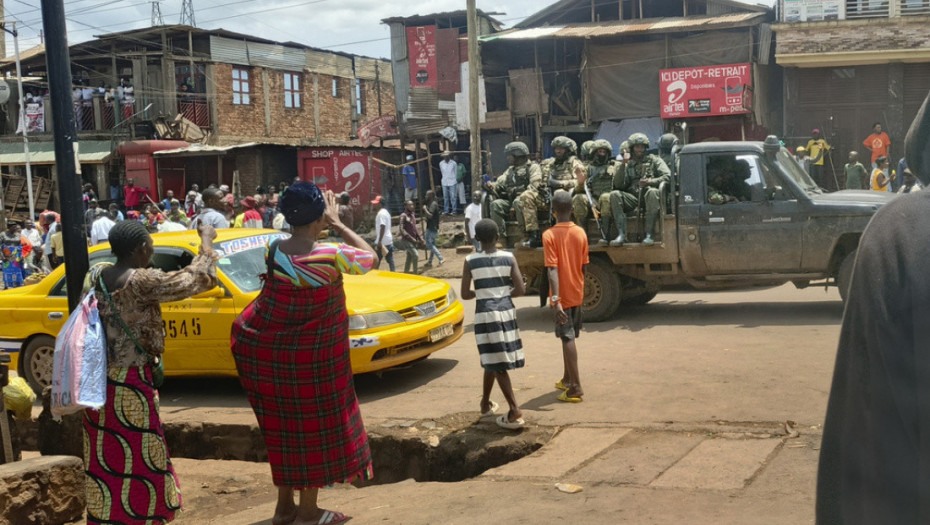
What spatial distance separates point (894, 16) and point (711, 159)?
15.1 metres

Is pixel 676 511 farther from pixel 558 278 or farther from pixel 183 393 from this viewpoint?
pixel 183 393

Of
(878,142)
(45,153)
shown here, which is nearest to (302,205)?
(878,142)

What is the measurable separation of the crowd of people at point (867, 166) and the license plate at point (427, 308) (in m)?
11.8

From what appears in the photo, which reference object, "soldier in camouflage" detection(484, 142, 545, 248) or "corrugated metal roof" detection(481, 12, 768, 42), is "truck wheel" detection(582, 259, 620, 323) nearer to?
"soldier in camouflage" detection(484, 142, 545, 248)

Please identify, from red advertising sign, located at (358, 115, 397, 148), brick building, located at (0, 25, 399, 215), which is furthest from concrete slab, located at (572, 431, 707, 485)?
red advertising sign, located at (358, 115, 397, 148)

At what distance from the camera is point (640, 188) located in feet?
35.0

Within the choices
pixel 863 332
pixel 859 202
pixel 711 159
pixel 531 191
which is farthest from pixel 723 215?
pixel 863 332

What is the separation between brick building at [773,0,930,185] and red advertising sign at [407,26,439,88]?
1218 cm

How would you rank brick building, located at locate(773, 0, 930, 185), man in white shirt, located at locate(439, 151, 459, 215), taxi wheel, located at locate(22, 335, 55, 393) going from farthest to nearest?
man in white shirt, located at locate(439, 151, 459, 215) < brick building, located at locate(773, 0, 930, 185) < taxi wheel, located at locate(22, 335, 55, 393)

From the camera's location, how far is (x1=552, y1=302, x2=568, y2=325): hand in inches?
276

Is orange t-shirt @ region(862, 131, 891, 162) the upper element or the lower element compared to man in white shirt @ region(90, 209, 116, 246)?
upper

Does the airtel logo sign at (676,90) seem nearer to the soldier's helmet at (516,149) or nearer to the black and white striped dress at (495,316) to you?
the soldier's helmet at (516,149)

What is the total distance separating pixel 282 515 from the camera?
4789 mm

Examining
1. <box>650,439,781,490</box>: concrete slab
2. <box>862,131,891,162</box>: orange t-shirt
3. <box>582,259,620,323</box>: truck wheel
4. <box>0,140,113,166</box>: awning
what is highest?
<box>0,140,113,166</box>: awning
